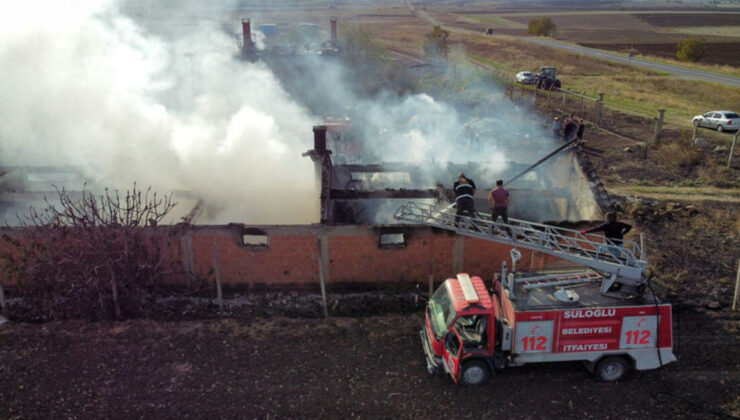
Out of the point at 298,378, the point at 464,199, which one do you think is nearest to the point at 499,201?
the point at 464,199

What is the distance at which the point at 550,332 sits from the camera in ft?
24.5

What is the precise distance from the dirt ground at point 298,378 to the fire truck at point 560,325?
0.40 metres

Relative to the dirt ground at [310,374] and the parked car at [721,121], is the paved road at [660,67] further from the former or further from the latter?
the dirt ground at [310,374]

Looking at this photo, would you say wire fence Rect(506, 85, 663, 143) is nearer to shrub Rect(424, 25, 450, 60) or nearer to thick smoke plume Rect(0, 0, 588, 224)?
thick smoke plume Rect(0, 0, 588, 224)

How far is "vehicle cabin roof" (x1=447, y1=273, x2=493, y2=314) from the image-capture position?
7.44 m

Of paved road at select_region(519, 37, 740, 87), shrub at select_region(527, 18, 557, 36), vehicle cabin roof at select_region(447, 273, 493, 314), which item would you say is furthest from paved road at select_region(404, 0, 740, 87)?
vehicle cabin roof at select_region(447, 273, 493, 314)

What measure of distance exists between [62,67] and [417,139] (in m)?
11.7

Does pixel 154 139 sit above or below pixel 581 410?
above

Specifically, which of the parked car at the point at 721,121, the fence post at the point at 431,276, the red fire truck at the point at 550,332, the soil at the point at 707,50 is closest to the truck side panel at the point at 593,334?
the red fire truck at the point at 550,332

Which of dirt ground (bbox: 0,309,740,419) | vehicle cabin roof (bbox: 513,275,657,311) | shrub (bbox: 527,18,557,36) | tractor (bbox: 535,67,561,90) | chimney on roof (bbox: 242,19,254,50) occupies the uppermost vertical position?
shrub (bbox: 527,18,557,36)

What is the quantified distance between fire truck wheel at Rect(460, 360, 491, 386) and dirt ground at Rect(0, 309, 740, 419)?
129 mm

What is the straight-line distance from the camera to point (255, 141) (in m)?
15.4

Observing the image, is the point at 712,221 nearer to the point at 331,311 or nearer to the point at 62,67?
the point at 331,311

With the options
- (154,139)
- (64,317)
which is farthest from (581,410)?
(154,139)
